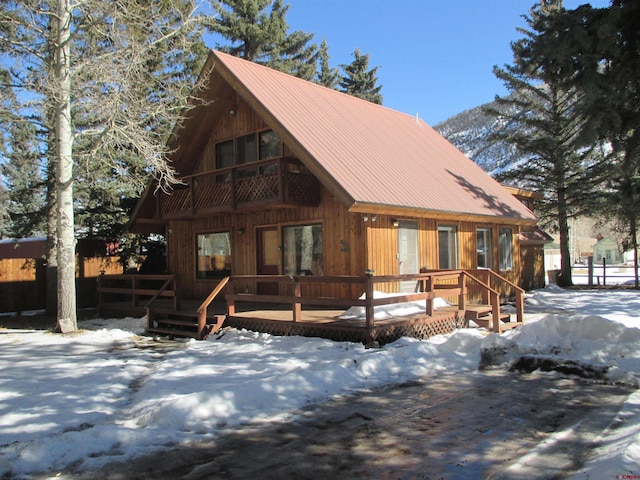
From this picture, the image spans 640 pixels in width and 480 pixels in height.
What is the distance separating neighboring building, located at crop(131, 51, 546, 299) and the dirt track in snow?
5.24m

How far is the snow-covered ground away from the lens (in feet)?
15.4

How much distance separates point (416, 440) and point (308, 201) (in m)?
8.06

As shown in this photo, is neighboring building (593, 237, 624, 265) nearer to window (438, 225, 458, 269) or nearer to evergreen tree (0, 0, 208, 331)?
window (438, 225, 458, 269)

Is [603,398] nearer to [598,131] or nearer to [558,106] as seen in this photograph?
[598,131]

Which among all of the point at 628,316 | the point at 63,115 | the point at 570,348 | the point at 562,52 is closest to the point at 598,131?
the point at 562,52

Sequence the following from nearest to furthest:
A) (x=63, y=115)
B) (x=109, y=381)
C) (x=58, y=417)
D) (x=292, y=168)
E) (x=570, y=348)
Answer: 1. (x=58, y=417)
2. (x=109, y=381)
3. (x=570, y=348)
4. (x=63, y=115)
5. (x=292, y=168)

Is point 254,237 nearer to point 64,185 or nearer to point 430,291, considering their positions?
point 64,185

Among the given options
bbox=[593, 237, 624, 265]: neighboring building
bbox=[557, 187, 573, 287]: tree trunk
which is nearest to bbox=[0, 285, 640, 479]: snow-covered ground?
bbox=[557, 187, 573, 287]: tree trunk

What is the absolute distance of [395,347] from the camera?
344 inches

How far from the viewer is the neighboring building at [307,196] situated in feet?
39.6

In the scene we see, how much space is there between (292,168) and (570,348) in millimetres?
8009

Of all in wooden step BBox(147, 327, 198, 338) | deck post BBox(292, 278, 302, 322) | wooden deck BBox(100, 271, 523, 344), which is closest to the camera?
wooden deck BBox(100, 271, 523, 344)

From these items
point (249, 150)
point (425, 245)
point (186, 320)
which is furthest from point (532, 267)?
point (186, 320)

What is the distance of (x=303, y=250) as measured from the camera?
13203 millimetres
